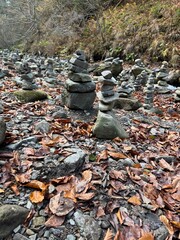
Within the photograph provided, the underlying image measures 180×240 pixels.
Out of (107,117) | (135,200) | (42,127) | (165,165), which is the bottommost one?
(165,165)

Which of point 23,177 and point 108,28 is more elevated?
point 108,28

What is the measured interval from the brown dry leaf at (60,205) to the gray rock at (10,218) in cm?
22

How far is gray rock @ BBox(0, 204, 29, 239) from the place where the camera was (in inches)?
59.1

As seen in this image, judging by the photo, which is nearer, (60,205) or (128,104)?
(60,205)

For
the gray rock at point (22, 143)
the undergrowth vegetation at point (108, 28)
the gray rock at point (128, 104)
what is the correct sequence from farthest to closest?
the undergrowth vegetation at point (108, 28), the gray rock at point (128, 104), the gray rock at point (22, 143)

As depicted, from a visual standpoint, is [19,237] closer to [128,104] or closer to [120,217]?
[120,217]

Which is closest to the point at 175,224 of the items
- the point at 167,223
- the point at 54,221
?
the point at 167,223

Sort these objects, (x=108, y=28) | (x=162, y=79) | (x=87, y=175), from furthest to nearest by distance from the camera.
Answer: (x=108, y=28)
(x=162, y=79)
(x=87, y=175)

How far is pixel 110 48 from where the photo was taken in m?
11.1

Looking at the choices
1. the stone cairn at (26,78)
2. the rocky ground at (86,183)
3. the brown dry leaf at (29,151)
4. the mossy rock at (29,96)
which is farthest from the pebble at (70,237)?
the stone cairn at (26,78)

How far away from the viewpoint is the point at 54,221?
1680 mm

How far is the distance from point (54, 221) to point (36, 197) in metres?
0.25

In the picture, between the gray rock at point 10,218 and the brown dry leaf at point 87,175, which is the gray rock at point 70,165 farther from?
the gray rock at point 10,218

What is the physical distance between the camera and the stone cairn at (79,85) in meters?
3.96
